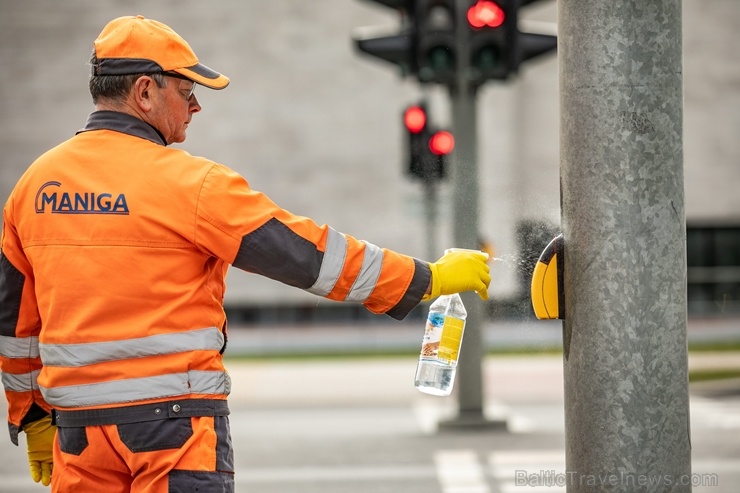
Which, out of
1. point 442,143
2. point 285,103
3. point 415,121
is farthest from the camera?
point 285,103

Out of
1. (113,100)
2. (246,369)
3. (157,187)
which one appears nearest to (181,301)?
(157,187)

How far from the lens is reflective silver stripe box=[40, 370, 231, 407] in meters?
2.64

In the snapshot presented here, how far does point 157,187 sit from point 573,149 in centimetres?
105

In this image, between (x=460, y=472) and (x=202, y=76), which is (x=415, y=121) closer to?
(x=460, y=472)

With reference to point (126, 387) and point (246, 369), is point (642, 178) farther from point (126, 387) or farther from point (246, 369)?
point (246, 369)

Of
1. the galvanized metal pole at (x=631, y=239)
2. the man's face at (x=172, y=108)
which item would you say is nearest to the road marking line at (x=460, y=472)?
the galvanized metal pole at (x=631, y=239)

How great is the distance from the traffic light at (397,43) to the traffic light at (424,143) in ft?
5.35

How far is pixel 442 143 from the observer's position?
10.3 m

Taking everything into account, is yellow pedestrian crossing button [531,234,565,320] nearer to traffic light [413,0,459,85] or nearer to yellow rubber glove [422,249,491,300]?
yellow rubber glove [422,249,491,300]

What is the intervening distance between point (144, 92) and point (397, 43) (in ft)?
18.8

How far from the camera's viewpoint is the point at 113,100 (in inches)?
111

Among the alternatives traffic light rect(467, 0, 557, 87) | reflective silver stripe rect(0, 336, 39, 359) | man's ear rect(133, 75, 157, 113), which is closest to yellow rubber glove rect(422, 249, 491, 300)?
man's ear rect(133, 75, 157, 113)

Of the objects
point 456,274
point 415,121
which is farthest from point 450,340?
point 415,121

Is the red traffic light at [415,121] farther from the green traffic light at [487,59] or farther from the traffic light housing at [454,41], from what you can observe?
the green traffic light at [487,59]
